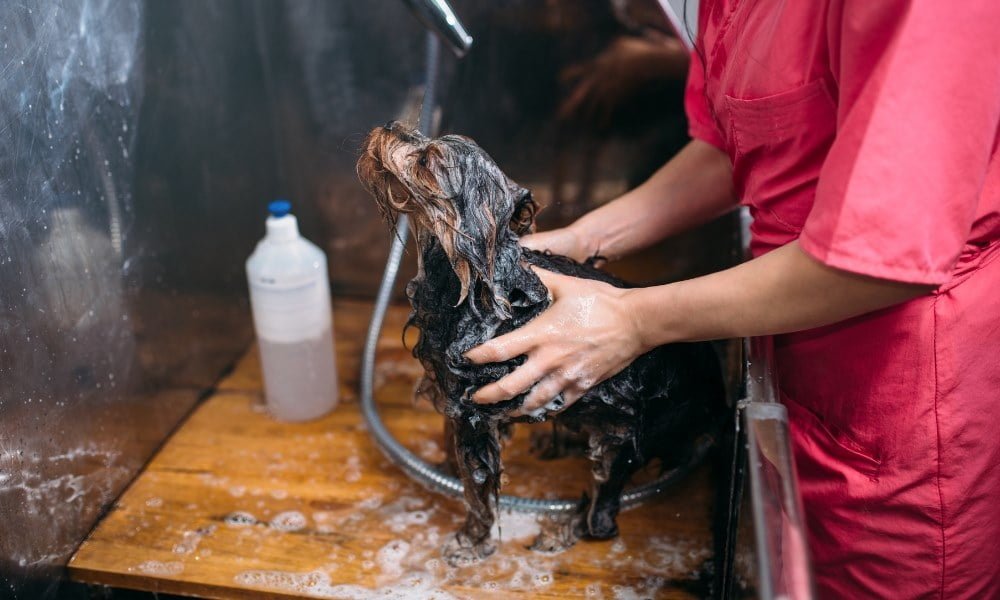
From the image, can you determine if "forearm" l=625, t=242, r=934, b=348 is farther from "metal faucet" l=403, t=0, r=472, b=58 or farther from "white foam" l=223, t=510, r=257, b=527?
"white foam" l=223, t=510, r=257, b=527

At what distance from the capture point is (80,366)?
151 cm

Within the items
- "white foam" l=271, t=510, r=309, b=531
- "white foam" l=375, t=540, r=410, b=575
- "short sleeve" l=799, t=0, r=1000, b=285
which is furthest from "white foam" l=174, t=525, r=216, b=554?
Answer: "short sleeve" l=799, t=0, r=1000, b=285

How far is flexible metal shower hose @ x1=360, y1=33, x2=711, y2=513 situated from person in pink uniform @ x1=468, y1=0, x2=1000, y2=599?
1.39 ft

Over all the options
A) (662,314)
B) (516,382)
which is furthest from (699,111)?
(516,382)

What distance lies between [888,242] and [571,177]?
138 cm

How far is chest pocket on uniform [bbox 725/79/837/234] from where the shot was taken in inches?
38.8

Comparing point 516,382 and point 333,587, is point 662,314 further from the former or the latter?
point 333,587

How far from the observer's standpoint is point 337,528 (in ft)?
5.09

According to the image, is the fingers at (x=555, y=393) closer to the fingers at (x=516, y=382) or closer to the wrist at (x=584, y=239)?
the fingers at (x=516, y=382)

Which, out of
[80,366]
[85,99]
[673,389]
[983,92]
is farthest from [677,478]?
[85,99]

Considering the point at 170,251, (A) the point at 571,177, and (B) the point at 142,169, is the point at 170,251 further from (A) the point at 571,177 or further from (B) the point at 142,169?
(A) the point at 571,177

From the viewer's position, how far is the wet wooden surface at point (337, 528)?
1.41m

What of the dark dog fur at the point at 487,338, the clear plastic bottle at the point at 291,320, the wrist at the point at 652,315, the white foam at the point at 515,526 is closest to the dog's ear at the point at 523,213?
the dark dog fur at the point at 487,338

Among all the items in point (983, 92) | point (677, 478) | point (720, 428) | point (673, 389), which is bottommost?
point (677, 478)
